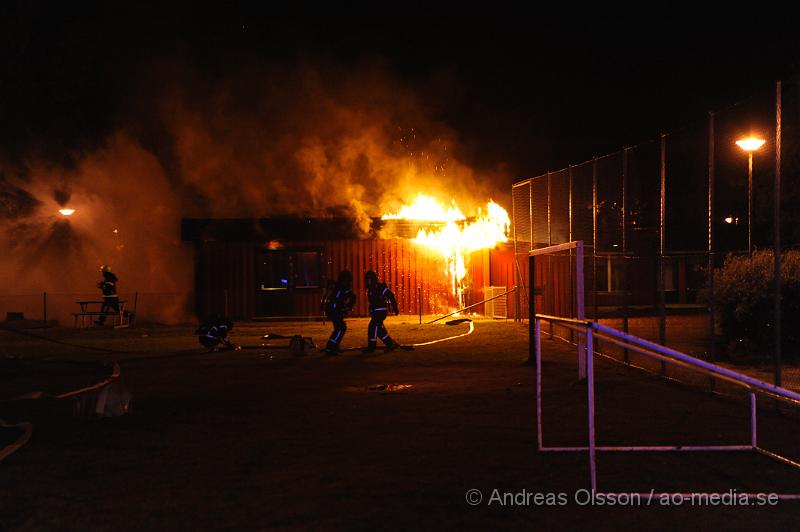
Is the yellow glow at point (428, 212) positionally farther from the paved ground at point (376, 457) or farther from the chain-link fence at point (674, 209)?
the paved ground at point (376, 457)

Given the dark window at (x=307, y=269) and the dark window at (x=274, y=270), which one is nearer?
the dark window at (x=274, y=270)

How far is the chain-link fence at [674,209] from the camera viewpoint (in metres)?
11.1

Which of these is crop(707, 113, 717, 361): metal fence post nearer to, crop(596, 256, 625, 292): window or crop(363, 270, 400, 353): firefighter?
crop(363, 270, 400, 353): firefighter

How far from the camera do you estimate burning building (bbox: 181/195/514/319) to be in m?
26.2

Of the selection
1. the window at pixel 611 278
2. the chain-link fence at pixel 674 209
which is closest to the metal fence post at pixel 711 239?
the chain-link fence at pixel 674 209

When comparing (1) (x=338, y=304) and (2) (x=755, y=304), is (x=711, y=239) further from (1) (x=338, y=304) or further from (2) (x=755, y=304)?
(1) (x=338, y=304)

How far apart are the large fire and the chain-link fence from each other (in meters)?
4.19

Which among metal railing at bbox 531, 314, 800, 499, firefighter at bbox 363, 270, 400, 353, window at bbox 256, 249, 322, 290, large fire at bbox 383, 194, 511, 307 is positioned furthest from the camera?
large fire at bbox 383, 194, 511, 307

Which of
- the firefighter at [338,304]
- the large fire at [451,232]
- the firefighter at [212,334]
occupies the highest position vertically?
the large fire at [451,232]

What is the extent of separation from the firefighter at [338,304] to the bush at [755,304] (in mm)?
6848

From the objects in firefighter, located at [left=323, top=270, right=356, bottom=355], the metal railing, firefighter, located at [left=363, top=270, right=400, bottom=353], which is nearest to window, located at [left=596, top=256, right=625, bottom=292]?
firefighter, located at [left=363, top=270, right=400, bottom=353]

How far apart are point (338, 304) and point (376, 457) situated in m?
8.22

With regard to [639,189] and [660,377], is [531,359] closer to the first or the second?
[660,377]

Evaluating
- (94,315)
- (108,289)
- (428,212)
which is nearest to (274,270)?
(108,289)
